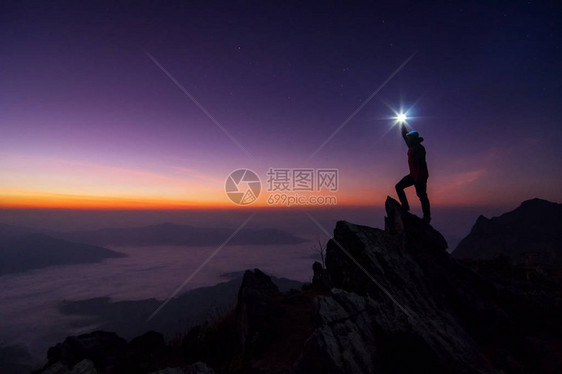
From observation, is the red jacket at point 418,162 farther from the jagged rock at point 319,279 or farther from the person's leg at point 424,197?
the jagged rock at point 319,279

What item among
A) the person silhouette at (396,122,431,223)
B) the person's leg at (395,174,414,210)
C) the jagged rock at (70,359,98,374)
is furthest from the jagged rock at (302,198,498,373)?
the jagged rock at (70,359,98,374)

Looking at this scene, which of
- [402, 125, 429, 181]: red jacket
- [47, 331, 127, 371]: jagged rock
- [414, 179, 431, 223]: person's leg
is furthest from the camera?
[414, 179, 431, 223]: person's leg

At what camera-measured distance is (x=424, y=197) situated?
38.2ft

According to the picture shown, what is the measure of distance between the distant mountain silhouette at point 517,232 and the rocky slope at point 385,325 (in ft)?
279

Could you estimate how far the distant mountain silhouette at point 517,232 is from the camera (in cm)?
8444

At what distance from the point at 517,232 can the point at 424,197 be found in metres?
110

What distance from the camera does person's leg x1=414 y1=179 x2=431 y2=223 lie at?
11.5 metres

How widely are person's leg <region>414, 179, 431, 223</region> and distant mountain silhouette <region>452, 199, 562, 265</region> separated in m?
84.5

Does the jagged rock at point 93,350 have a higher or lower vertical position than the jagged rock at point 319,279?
lower

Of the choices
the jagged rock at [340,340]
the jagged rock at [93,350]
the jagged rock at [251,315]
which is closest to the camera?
the jagged rock at [340,340]

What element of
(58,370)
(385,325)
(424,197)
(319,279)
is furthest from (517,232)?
(58,370)

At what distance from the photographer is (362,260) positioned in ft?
32.3

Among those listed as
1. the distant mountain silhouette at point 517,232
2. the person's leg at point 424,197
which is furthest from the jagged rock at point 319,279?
the distant mountain silhouette at point 517,232

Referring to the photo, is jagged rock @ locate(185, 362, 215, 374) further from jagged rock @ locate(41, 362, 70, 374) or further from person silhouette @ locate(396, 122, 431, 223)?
person silhouette @ locate(396, 122, 431, 223)
